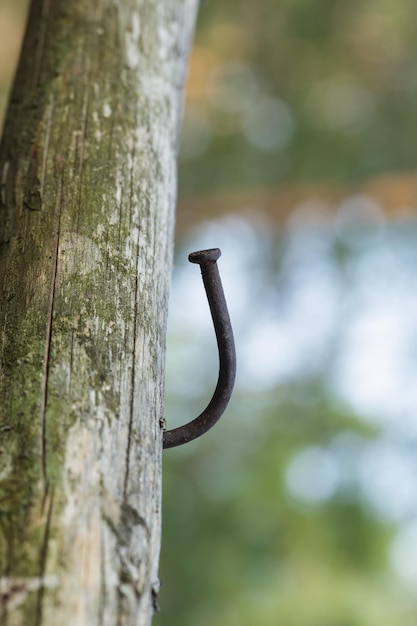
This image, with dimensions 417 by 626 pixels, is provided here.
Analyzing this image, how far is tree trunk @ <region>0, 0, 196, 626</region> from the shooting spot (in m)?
0.60

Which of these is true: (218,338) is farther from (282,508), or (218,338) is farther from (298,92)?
(298,92)

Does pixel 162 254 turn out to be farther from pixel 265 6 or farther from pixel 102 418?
pixel 265 6

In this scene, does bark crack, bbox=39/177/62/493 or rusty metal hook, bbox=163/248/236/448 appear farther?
rusty metal hook, bbox=163/248/236/448

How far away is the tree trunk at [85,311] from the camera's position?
0.60 meters

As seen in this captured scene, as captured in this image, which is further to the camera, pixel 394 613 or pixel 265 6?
pixel 265 6

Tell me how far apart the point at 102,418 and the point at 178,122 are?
2.15 ft

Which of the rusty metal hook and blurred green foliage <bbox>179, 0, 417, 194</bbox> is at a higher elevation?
blurred green foliage <bbox>179, 0, 417, 194</bbox>

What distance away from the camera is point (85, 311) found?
76 cm

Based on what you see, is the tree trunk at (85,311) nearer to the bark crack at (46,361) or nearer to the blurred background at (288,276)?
the bark crack at (46,361)

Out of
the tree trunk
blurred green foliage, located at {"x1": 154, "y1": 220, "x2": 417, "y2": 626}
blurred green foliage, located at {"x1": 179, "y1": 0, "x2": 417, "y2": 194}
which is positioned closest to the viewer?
the tree trunk

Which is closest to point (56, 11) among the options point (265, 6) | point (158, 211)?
point (158, 211)

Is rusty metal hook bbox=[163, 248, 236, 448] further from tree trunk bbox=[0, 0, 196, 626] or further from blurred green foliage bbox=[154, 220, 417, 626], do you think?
blurred green foliage bbox=[154, 220, 417, 626]

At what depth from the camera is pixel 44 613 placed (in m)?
0.56

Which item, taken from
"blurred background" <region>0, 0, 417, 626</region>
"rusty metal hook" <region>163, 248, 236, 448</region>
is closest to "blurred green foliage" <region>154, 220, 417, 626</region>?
"blurred background" <region>0, 0, 417, 626</region>
